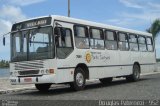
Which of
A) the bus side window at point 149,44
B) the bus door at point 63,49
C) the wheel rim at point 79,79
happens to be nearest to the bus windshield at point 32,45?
the bus door at point 63,49

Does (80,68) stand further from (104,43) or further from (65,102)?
(65,102)

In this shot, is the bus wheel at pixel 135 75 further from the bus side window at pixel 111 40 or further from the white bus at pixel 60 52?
the white bus at pixel 60 52

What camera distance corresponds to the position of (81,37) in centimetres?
1894

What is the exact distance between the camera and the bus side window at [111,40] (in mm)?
21402

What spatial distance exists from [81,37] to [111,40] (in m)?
3.27

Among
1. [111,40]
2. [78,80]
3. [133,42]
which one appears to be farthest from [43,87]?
[133,42]

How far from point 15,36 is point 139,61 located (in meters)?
9.56

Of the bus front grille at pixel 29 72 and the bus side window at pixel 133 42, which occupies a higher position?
the bus side window at pixel 133 42

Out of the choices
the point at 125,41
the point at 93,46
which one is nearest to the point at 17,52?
the point at 93,46

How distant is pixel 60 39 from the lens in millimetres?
17344

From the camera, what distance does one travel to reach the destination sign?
1734 centimetres

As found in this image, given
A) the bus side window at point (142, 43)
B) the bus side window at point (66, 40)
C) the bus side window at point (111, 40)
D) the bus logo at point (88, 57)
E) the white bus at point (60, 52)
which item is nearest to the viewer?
the white bus at point (60, 52)

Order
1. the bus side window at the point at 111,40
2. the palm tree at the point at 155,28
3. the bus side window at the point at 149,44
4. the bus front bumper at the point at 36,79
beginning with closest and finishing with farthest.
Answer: the bus front bumper at the point at 36,79 < the bus side window at the point at 111,40 < the bus side window at the point at 149,44 < the palm tree at the point at 155,28

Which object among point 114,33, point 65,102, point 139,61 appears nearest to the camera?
point 65,102
